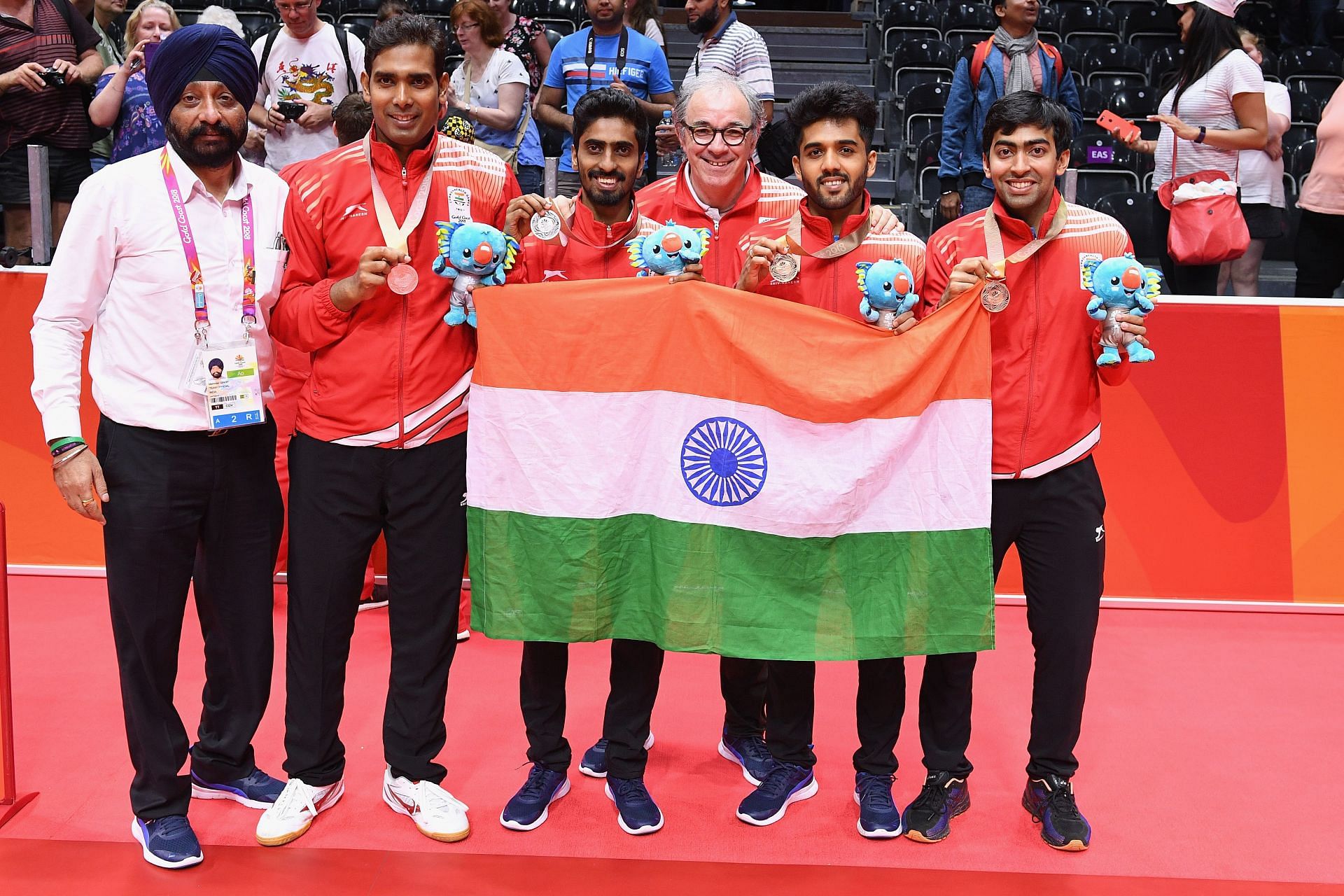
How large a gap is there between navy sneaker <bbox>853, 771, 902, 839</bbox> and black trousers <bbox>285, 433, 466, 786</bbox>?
1200 millimetres

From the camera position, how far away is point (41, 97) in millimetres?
5773

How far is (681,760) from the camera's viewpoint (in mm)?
3967

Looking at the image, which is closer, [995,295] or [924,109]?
[995,295]

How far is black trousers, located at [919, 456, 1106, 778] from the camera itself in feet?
10.8

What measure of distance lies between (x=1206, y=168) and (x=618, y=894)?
4.37 metres

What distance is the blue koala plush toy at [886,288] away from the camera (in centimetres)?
310

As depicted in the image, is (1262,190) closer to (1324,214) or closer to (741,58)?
(1324,214)

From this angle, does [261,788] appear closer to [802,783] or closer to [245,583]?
[245,583]

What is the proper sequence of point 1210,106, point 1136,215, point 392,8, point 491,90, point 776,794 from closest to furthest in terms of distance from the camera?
1. point 776,794
2. point 1210,106
3. point 491,90
4. point 392,8
5. point 1136,215

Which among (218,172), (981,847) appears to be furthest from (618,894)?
(218,172)

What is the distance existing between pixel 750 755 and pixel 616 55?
3608mm

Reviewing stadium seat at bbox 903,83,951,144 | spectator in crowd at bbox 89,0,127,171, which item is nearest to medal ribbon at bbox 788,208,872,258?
spectator in crowd at bbox 89,0,127,171

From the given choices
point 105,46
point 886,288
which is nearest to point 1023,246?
point 886,288

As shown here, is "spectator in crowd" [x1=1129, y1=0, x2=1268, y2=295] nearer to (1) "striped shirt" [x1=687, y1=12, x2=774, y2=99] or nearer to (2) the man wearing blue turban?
(1) "striped shirt" [x1=687, y1=12, x2=774, y2=99]
